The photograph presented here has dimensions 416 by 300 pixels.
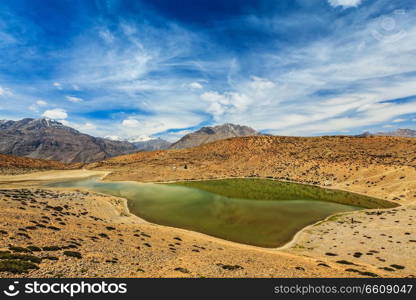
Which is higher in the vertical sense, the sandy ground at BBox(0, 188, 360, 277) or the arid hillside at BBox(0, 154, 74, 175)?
the arid hillside at BBox(0, 154, 74, 175)

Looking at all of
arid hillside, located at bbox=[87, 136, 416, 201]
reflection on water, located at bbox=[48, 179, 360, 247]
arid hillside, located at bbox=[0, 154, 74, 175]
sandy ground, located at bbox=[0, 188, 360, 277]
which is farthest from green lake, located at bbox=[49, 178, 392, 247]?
arid hillside, located at bbox=[0, 154, 74, 175]

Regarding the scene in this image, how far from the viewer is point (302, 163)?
3898 inches

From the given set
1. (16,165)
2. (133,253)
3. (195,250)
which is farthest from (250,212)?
(16,165)

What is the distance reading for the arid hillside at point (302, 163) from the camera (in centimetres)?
6675

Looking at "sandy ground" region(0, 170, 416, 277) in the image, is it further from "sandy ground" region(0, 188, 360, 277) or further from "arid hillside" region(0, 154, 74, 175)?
"arid hillside" region(0, 154, 74, 175)

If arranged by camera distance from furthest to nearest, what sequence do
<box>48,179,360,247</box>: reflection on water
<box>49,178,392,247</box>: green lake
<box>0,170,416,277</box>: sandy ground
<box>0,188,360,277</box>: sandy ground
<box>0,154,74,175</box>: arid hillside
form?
1. <box>0,154,74,175</box>: arid hillside
2. <box>49,178,392,247</box>: green lake
3. <box>48,179,360,247</box>: reflection on water
4. <box>0,170,416,277</box>: sandy ground
5. <box>0,188,360,277</box>: sandy ground

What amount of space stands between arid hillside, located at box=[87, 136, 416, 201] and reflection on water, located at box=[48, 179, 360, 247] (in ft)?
96.4

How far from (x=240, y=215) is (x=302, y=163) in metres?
72.7

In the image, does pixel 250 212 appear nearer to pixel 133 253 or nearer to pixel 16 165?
pixel 133 253

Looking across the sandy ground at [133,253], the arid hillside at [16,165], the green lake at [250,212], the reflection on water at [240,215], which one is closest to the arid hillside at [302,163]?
the green lake at [250,212]

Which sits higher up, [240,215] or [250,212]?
[250,212]

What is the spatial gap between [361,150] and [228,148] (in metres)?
72.3

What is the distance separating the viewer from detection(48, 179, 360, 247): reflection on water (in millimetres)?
30003

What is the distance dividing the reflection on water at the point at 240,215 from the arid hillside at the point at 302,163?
2939cm
